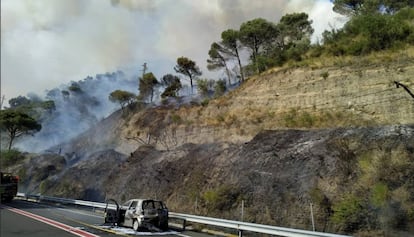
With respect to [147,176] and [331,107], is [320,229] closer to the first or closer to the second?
[331,107]

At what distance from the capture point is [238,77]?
52.5m

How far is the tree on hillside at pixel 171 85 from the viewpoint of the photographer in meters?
57.7

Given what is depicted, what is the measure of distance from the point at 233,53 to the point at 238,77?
4.24m

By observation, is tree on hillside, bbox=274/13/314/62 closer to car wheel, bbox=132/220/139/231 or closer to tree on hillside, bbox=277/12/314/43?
tree on hillside, bbox=277/12/314/43

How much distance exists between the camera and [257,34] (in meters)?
45.7

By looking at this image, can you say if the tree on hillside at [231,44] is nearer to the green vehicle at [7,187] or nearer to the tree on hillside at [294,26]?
the tree on hillside at [294,26]

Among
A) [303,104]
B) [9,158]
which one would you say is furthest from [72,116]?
[303,104]

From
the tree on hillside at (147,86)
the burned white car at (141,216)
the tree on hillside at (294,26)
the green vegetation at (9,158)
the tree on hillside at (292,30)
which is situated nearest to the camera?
the burned white car at (141,216)

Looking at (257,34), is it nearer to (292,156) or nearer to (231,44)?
(231,44)

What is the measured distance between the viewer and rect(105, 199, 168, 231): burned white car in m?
15.9

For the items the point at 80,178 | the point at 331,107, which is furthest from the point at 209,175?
the point at 80,178

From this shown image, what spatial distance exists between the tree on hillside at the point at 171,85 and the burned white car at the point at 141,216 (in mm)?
40307

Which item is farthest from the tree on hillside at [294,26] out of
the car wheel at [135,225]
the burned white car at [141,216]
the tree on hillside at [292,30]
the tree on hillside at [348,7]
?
the car wheel at [135,225]

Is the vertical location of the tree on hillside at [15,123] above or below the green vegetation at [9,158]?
above
